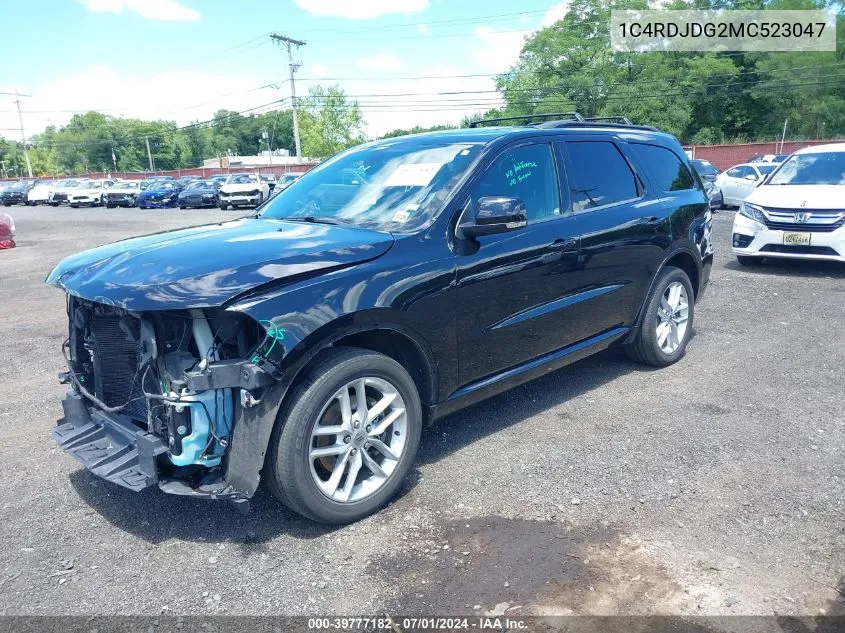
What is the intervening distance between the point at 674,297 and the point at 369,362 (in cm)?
339

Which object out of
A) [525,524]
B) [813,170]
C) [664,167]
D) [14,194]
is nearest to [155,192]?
[14,194]

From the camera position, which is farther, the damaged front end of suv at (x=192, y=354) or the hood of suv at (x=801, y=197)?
the hood of suv at (x=801, y=197)

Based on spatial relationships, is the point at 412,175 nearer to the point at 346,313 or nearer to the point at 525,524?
the point at 346,313

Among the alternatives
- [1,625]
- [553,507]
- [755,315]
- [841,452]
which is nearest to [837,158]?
[755,315]

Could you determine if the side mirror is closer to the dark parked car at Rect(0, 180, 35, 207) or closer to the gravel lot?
the gravel lot

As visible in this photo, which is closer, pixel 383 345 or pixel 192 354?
pixel 192 354

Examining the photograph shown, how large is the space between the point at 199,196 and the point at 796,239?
2721 centimetres

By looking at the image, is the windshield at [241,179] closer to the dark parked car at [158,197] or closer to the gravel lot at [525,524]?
the dark parked car at [158,197]

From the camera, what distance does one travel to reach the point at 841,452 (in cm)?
408

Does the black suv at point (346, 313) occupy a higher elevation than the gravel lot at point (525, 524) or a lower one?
higher

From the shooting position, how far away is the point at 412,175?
4.11 m

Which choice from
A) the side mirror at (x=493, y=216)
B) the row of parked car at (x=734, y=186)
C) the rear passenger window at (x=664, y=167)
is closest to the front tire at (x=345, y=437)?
the side mirror at (x=493, y=216)

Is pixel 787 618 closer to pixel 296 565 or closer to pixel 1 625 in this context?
pixel 296 565

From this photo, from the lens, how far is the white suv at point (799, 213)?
8914 millimetres
